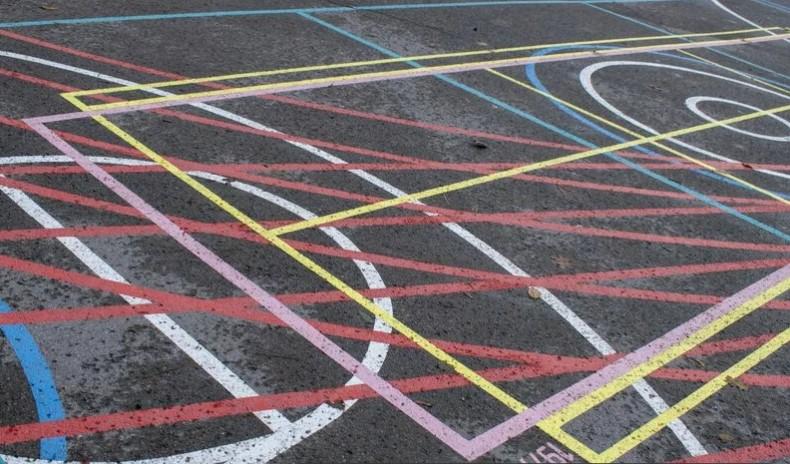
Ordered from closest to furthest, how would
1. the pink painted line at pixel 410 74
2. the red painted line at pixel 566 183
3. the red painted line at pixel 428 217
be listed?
1. the red painted line at pixel 428 217
2. the red painted line at pixel 566 183
3. the pink painted line at pixel 410 74

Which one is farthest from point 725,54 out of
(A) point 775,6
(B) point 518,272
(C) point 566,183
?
(B) point 518,272

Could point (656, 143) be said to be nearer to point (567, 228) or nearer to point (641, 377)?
point (567, 228)

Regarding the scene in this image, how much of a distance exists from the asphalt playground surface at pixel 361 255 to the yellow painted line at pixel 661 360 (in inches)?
0.9

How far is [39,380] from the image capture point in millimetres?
3977

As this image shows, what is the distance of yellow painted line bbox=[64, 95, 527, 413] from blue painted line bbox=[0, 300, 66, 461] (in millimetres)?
1719

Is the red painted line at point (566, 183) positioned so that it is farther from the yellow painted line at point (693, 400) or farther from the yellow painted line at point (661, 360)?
the yellow painted line at point (693, 400)

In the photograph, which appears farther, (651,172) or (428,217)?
(651,172)

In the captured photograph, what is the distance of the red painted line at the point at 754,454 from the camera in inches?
174

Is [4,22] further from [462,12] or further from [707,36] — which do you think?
Answer: [707,36]

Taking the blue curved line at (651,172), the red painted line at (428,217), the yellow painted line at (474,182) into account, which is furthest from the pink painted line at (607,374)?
the yellow painted line at (474,182)

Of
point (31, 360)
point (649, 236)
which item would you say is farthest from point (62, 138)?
point (649, 236)

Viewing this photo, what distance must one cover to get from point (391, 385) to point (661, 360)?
6.12ft

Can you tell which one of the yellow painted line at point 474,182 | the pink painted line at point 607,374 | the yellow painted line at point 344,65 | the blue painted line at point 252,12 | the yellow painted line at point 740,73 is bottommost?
the pink painted line at point 607,374

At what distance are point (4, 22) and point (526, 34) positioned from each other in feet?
22.6
